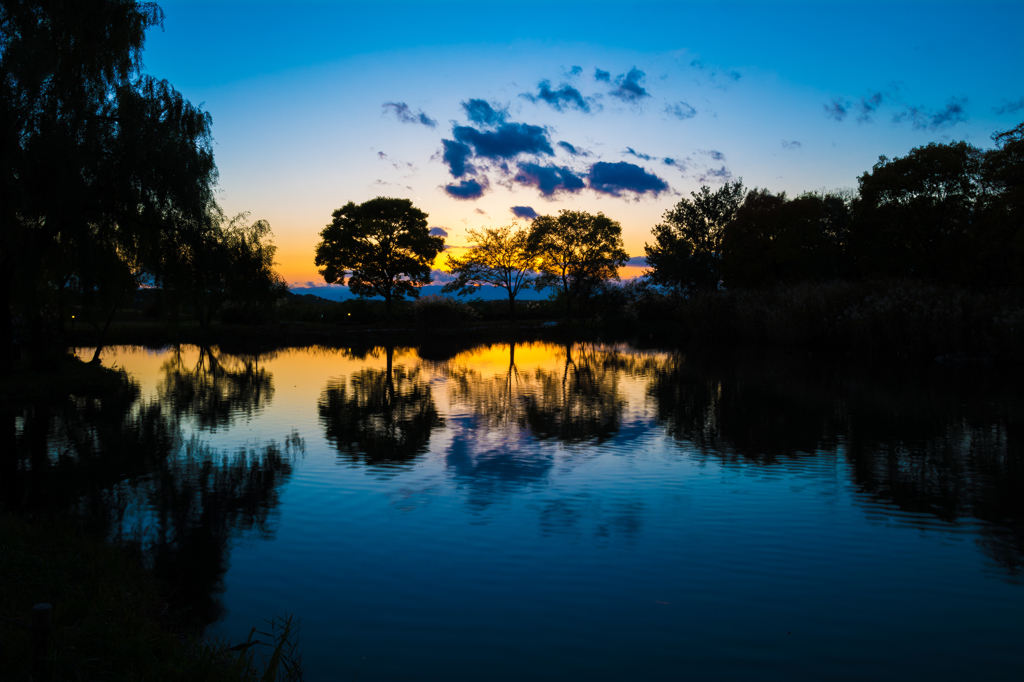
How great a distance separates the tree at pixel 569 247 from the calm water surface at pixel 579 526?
4912cm

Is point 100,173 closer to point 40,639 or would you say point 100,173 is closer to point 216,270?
point 216,270

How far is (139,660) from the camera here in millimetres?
3963

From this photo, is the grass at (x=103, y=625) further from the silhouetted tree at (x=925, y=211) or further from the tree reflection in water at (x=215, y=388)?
the silhouetted tree at (x=925, y=211)

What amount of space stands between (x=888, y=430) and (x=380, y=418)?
1029 centimetres

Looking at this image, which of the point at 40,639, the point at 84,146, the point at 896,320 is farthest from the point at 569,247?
the point at 40,639

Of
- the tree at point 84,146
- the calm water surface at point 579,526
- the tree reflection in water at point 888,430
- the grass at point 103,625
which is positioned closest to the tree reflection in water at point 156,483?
the calm water surface at point 579,526

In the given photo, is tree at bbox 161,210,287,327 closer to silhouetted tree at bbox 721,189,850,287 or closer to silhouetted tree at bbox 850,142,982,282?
silhouetted tree at bbox 850,142,982,282

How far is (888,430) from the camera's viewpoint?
12.8 meters

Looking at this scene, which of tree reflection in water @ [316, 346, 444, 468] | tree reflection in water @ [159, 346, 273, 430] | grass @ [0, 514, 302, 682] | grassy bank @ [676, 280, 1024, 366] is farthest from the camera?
grassy bank @ [676, 280, 1024, 366]

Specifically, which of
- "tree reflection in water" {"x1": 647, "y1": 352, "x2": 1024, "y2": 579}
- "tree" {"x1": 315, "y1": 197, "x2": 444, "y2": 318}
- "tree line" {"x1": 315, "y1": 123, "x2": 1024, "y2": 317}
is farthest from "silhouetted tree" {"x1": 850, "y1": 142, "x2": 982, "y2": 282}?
"tree" {"x1": 315, "y1": 197, "x2": 444, "y2": 318}

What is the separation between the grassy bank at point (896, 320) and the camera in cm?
2530

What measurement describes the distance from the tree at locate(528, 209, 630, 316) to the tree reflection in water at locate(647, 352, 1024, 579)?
4258 cm

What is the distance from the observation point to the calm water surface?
15.8 feet

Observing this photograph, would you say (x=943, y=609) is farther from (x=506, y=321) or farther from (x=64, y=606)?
(x=506, y=321)
